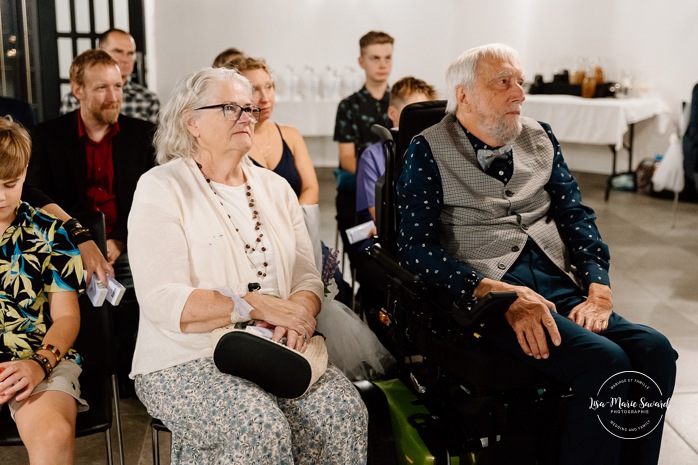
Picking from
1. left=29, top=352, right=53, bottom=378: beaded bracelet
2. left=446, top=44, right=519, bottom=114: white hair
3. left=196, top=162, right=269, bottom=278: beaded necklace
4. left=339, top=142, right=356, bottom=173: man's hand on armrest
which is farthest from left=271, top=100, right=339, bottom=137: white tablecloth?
left=29, top=352, right=53, bottom=378: beaded bracelet

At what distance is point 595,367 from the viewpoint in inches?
82.0

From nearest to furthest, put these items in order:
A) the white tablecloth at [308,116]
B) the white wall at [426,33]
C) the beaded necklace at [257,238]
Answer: the beaded necklace at [257,238] → the white tablecloth at [308,116] → the white wall at [426,33]

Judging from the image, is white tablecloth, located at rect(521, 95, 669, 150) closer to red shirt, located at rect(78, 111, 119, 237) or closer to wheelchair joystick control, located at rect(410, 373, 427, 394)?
red shirt, located at rect(78, 111, 119, 237)

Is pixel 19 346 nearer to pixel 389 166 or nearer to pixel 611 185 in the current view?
pixel 389 166

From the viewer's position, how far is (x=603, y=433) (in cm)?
→ 207

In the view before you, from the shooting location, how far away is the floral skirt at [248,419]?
1.89 meters

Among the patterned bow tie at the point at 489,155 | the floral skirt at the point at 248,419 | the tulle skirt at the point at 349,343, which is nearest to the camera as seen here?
the floral skirt at the point at 248,419

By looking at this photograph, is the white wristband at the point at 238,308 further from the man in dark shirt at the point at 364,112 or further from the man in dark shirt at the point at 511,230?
the man in dark shirt at the point at 364,112

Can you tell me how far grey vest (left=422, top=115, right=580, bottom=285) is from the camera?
2.41 metres

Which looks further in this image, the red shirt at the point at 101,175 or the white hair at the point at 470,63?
the red shirt at the point at 101,175

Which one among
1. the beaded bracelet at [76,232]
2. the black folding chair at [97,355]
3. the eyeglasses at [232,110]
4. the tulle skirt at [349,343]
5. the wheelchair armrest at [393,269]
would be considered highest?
the eyeglasses at [232,110]

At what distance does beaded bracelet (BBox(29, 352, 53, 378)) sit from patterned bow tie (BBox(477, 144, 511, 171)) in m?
1.34

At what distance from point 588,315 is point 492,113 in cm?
67

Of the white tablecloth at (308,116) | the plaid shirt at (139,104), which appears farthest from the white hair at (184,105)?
the white tablecloth at (308,116)
